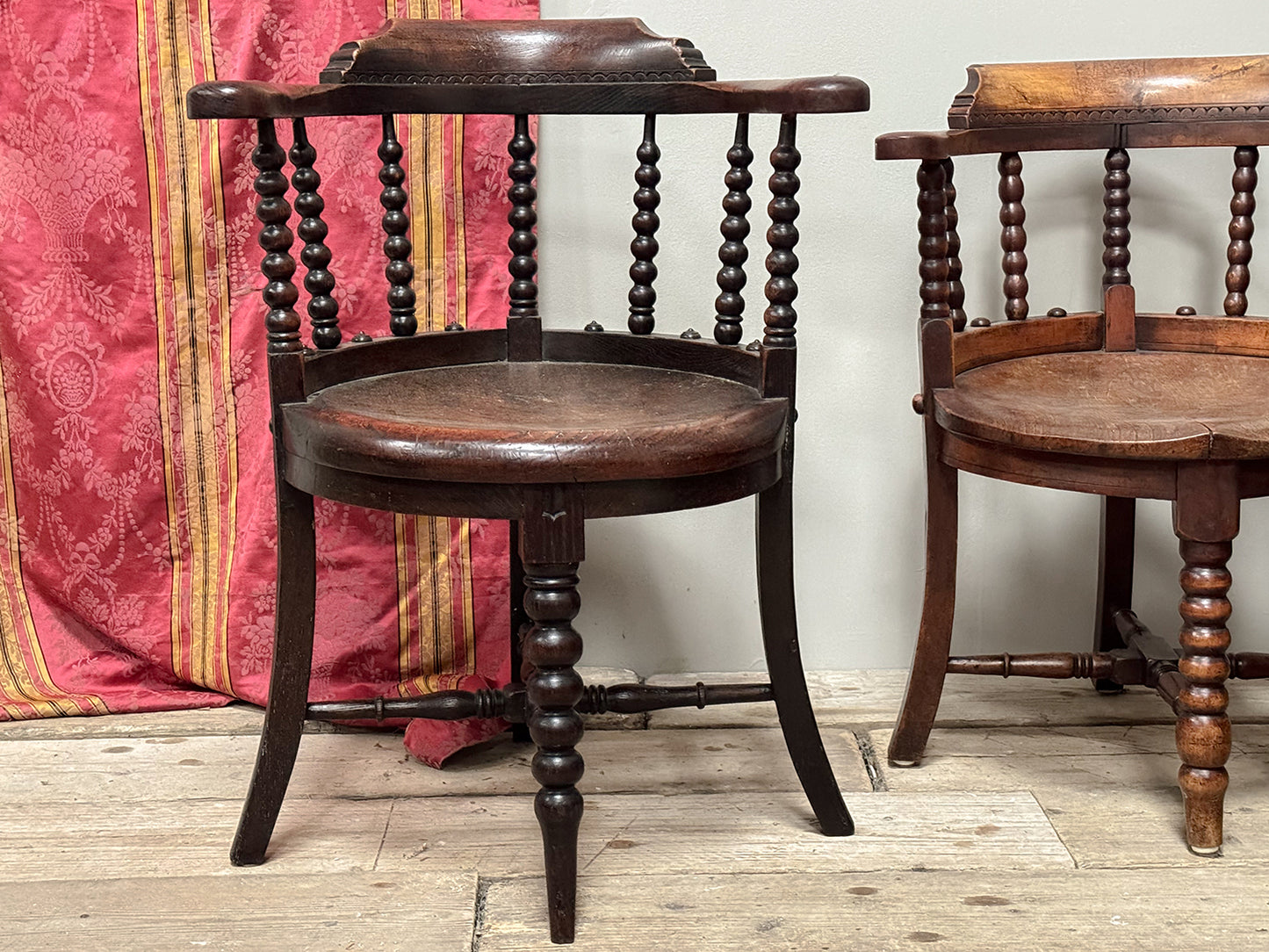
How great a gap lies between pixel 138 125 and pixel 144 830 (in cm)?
97

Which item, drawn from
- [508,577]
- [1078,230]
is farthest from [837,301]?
[508,577]

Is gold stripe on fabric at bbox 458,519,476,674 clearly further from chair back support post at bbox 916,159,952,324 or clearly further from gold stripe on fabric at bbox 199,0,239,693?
chair back support post at bbox 916,159,952,324

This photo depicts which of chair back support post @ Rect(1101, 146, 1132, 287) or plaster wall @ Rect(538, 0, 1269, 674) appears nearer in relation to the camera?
chair back support post @ Rect(1101, 146, 1132, 287)

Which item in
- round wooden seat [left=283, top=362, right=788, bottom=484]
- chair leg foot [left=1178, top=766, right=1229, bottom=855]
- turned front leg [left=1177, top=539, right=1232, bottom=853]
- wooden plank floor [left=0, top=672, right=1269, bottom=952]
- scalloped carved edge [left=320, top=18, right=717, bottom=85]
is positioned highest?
scalloped carved edge [left=320, top=18, right=717, bottom=85]

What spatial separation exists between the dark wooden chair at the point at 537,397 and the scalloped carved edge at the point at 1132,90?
419 mm

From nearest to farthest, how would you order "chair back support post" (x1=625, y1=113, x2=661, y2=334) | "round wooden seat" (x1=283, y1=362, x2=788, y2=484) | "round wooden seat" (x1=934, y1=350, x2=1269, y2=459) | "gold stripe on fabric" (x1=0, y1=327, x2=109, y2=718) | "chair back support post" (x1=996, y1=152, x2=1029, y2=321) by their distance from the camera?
1. "round wooden seat" (x1=283, y1=362, x2=788, y2=484)
2. "round wooden seat" (x1=934, y1=350, x2=1269, y2=459)
3. "chair back support post" (x1=625, y1=113, x2=661, y2=334)
4. "chair back support post" (x1=996, y1=152, x2=1029, y2=321)
5. "gold stripe on fabric" (x1=0, y1=327, x2=109, y2=718)

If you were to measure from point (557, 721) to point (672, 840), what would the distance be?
1.16 feet

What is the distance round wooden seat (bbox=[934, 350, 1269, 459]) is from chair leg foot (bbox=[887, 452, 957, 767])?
0.40ft

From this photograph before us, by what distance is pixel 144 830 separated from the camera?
5.65ft

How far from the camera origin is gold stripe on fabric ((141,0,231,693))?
1.95 m

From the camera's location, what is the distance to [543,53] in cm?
167

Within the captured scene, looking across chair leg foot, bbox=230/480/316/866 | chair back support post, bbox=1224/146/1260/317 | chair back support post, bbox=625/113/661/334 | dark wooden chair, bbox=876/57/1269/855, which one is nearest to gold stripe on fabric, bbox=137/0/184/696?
chair leg foot, bbox=230/480/316/866

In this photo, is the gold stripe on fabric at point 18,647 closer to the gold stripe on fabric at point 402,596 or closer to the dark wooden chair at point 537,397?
the gold stripe on fabric at point 402,596

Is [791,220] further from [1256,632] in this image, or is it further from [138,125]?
[1256,632]
